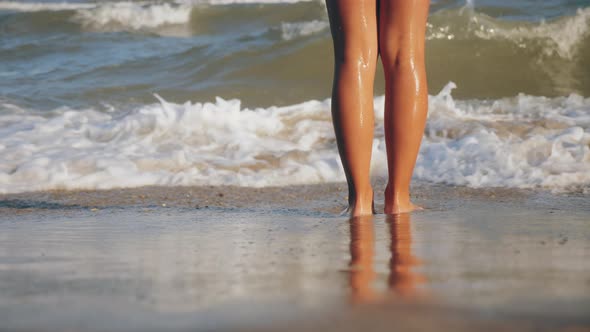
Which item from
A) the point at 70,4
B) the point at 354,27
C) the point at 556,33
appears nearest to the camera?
the point at 354,27

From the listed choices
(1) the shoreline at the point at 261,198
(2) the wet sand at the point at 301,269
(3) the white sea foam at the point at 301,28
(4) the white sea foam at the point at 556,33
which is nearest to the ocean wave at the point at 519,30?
(4) the white sea foam at the point at 556,33

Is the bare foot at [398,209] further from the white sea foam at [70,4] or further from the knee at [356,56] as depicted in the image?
the white sea foam at [70,4]

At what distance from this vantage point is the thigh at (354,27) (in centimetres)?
268

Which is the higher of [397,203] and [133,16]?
[133,16]

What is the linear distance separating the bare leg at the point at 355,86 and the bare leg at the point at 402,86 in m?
0.06

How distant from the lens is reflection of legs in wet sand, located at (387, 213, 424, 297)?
135cm

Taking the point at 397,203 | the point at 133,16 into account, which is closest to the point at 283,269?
the point at 397,203

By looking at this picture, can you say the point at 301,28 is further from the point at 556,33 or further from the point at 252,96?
the point at 556,33

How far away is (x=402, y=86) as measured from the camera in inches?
110

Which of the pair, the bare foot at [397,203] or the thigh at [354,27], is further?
the bare foot at [397,203]

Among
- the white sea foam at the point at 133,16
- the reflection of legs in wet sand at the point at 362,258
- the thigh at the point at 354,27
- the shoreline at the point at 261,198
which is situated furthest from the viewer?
the white sea foam at the point at 133,16

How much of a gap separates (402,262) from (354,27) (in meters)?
1.24

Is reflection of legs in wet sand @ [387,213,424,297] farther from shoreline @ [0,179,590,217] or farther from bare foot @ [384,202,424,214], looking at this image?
shoreline @ [0,179,590,217]

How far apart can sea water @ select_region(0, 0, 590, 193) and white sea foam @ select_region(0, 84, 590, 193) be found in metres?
0.01
